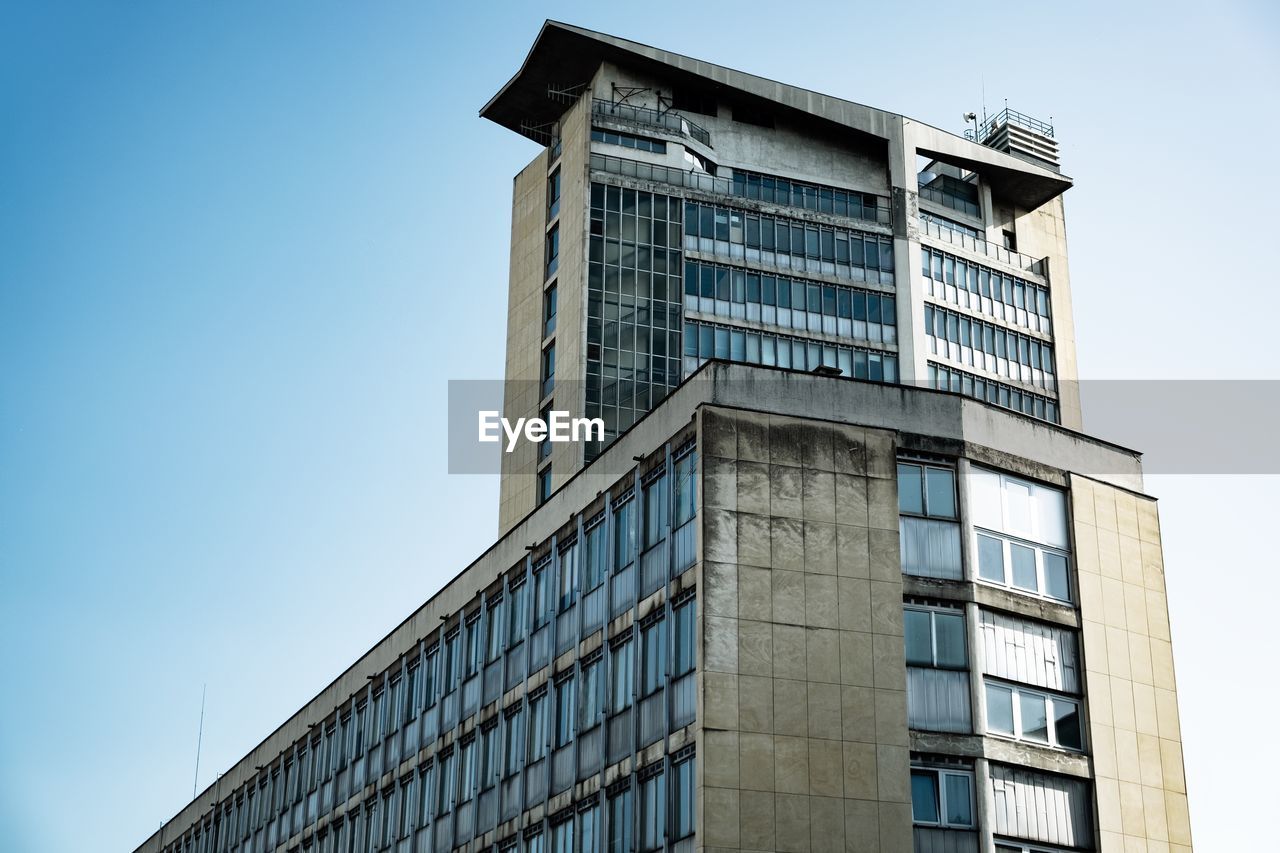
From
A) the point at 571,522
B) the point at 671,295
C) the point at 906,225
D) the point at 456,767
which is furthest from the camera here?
the point at 906,225

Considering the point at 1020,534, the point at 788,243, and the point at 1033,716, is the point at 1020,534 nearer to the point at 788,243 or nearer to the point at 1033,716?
the point at 1033,716

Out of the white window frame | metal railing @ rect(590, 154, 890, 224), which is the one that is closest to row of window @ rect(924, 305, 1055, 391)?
metal railing @ rect(590, 154, 890, 224)

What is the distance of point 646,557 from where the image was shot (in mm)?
42312

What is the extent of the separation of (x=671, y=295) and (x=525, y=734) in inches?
1669

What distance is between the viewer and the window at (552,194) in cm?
9225

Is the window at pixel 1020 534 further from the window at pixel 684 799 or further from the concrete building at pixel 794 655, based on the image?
the window at pixel 684 799

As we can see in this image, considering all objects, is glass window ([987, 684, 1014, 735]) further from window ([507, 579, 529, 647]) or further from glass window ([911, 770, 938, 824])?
window ([507, 579, 529, 647])

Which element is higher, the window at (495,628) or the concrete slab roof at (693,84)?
the concrete slab roof at (693,84)

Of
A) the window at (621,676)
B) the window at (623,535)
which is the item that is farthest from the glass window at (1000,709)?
the window at (623,535)

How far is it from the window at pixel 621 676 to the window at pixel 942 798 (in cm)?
742

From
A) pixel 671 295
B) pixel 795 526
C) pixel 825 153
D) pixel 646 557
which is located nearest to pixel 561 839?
pixel 646 557

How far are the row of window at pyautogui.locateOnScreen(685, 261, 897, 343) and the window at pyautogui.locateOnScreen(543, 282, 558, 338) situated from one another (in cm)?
734

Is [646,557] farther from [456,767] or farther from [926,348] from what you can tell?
[926,348]

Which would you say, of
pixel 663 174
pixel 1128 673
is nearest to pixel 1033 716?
pixel 1128 673
